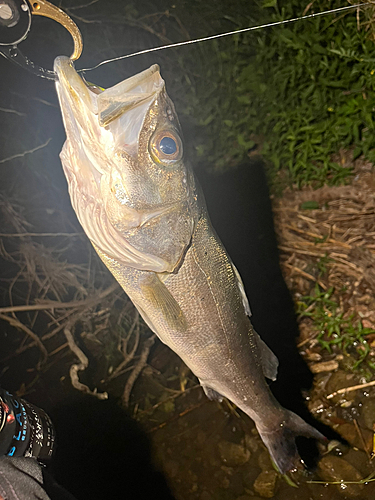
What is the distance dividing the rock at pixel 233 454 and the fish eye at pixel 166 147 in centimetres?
265

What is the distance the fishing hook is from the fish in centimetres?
23

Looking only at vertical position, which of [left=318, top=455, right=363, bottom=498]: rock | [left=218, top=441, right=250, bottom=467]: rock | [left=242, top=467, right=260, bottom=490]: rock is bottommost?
[left=318, top=455, right=363, bottom=498]: rock

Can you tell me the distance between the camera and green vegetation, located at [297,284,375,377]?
318 centimetres

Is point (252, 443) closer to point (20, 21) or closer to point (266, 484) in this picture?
point (266, 484)

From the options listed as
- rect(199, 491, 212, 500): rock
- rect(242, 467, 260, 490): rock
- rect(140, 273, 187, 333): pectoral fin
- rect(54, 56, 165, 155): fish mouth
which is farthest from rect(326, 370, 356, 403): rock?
rect(54, 56, 165, 155): fish mouth

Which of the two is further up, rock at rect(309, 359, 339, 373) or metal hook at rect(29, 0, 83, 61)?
metal hook at rect(29, 0, 83, 61)

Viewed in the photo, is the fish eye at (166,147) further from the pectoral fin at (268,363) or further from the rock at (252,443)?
the rock at (252,443)

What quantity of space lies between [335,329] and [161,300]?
230 centimetres

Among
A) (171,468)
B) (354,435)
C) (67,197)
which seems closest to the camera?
(354,435)

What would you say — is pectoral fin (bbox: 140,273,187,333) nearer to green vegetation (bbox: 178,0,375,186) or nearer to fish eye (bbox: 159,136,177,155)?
fish eye (bbox: 159,136,177,155)

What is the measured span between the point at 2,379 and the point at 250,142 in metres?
3.77

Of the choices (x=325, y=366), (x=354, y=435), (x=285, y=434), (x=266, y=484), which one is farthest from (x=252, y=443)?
(x=285, y=434)

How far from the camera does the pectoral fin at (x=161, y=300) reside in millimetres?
1643

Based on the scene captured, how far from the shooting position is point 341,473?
275cm
